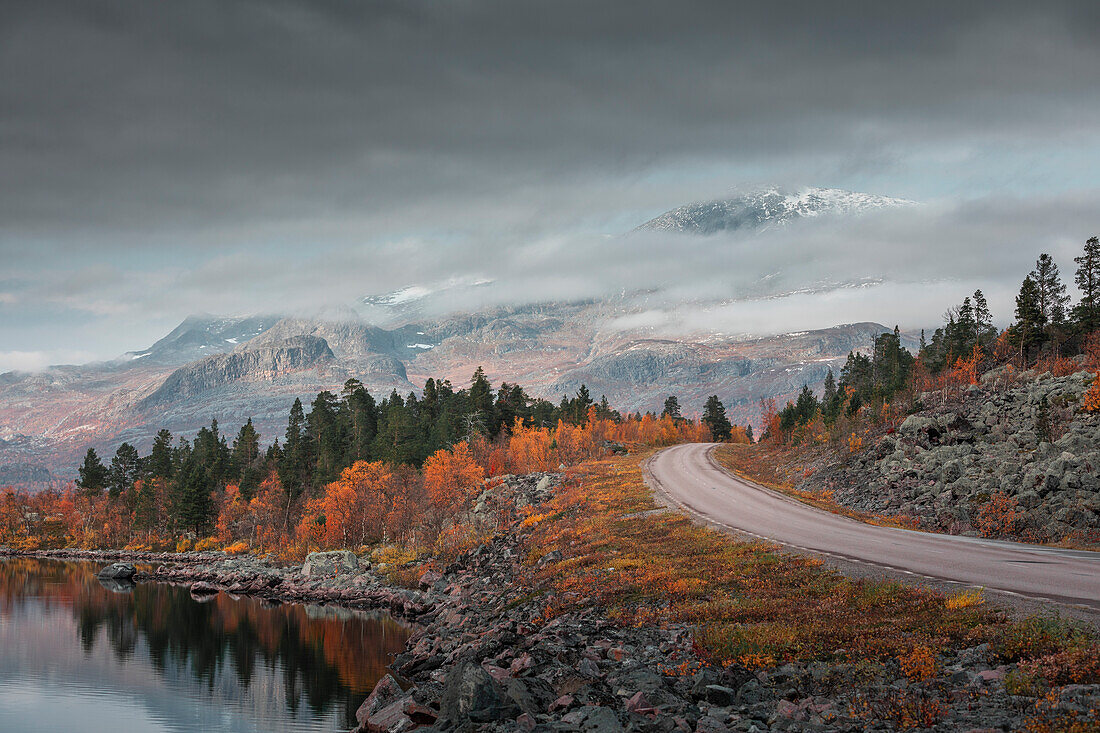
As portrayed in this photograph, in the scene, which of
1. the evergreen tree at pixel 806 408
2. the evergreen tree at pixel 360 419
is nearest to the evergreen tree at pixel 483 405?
the evergreen tree at pixel 360 419

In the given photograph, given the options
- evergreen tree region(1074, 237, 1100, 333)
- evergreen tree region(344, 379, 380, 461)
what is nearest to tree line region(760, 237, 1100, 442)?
evergreen tree region(1074, 237, 1100, 333)

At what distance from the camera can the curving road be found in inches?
808

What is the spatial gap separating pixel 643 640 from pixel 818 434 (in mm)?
89973

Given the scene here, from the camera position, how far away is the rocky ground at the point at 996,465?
35562mm

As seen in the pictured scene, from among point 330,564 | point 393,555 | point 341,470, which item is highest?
point 341,470

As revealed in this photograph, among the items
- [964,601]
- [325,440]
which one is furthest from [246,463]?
[964,601]

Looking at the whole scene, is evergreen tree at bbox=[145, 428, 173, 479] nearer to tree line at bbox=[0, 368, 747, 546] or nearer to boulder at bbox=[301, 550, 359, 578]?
tree line at bbox=[0, 368, 747, 546]

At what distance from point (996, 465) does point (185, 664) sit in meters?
61.2

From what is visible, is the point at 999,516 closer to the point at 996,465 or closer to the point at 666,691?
the point at 996,465

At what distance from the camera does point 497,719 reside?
15.8 meters

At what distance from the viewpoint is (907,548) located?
28688mm

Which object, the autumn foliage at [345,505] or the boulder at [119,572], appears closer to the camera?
the autumn foliage at [345,505]

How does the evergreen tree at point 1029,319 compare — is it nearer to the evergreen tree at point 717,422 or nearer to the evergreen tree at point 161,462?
the evergreen tree at point 717,422

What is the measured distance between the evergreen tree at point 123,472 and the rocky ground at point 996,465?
157972 millimetres
